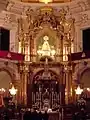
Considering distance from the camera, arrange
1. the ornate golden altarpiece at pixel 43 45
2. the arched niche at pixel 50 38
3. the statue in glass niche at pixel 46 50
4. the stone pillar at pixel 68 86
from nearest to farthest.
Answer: the stone pillar at pixel 68 86, the ornate golden altarpiece at pixel 43 45, the statue in glass niche at pixel 46 50, the arched niche at pixel 50 38

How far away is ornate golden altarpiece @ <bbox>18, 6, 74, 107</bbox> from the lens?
26.2 metres

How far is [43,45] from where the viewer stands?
88.7ft

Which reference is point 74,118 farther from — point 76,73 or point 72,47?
point 72,47

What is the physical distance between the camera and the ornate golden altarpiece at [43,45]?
26.2m

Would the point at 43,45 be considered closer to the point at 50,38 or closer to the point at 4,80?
the point at 50,38

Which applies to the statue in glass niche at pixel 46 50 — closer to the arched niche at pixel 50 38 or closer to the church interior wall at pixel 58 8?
the arched niche at pixel 50 38

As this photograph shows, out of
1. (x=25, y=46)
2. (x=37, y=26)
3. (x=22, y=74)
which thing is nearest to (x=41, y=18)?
(x=37, y=26)

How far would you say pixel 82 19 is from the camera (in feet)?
88.1

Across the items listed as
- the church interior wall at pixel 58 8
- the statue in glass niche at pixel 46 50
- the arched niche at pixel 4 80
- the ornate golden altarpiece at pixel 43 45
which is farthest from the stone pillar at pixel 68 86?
the arched niche at pixel 4 80

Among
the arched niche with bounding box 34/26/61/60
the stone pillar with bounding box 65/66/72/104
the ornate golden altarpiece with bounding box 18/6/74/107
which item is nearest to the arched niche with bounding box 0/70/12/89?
the ornate golden altarpiece with bounding box 18/6/74/107

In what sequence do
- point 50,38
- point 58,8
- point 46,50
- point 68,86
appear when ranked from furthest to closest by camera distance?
point 58,8 → point 50,38 → point 46,50 → point 68,86

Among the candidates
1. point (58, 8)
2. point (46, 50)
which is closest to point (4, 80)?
point (46, 50)

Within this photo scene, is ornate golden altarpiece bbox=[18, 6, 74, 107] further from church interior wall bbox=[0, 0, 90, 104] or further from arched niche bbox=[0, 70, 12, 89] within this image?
arched niche bbox=[0, 70, 12, 89]

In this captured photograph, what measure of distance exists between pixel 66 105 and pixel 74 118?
287cm
